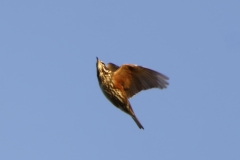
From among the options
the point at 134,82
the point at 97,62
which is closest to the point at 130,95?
the point at 134,82

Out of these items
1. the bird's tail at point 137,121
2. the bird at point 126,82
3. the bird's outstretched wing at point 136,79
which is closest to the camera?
the bird's tail at point 137,121

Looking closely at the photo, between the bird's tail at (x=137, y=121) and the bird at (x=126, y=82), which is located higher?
the bird at (x=126, y=82)

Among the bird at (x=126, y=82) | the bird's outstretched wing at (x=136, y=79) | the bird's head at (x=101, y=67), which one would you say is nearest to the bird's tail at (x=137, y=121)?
the bird at (x=126, y=82)

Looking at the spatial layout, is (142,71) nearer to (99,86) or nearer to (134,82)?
(134,82)

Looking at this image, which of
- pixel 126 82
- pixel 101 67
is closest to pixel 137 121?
pixel 126 82

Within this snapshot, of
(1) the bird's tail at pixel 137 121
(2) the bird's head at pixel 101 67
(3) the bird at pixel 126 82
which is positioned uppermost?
(2) the bird's head at pixel 101 67

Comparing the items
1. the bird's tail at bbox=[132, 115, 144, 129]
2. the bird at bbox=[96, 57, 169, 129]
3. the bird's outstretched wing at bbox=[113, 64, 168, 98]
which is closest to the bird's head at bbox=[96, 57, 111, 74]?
the bird at bbox=[96, 57, 169, 129]

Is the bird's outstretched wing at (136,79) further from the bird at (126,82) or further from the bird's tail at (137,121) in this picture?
the bird's tail at (137,121)

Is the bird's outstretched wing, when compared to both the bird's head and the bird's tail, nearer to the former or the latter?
the bird's head
